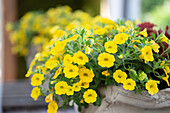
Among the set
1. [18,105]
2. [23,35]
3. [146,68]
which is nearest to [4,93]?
[18,105]

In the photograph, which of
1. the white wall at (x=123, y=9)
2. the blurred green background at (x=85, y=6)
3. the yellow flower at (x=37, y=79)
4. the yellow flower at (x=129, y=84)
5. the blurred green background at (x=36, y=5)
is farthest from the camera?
the blurred green background at (x=36, y=5)

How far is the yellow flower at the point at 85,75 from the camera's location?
27.9 inches

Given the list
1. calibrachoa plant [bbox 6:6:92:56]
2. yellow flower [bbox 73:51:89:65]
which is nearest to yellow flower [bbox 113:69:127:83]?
yellow flower [bbox 73:51:89:65]

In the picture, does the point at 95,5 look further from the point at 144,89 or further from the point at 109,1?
the point at 144,89

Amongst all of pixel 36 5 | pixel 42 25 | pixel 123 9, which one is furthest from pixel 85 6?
pixel 42 25

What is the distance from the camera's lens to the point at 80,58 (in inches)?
27.5

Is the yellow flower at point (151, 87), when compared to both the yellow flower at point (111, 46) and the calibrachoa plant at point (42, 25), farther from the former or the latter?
the calibrachoa plant at point (42, 25)

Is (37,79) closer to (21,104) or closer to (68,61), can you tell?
(68,61)

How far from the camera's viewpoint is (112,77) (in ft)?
2.42

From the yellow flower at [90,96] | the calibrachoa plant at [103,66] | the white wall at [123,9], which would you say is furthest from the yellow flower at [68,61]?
the white wall at [123,9]

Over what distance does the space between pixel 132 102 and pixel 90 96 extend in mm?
137

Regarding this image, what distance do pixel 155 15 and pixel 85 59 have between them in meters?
2.02

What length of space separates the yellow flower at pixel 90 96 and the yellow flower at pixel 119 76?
3.4 inches

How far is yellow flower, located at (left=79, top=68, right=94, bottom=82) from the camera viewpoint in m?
0.71
